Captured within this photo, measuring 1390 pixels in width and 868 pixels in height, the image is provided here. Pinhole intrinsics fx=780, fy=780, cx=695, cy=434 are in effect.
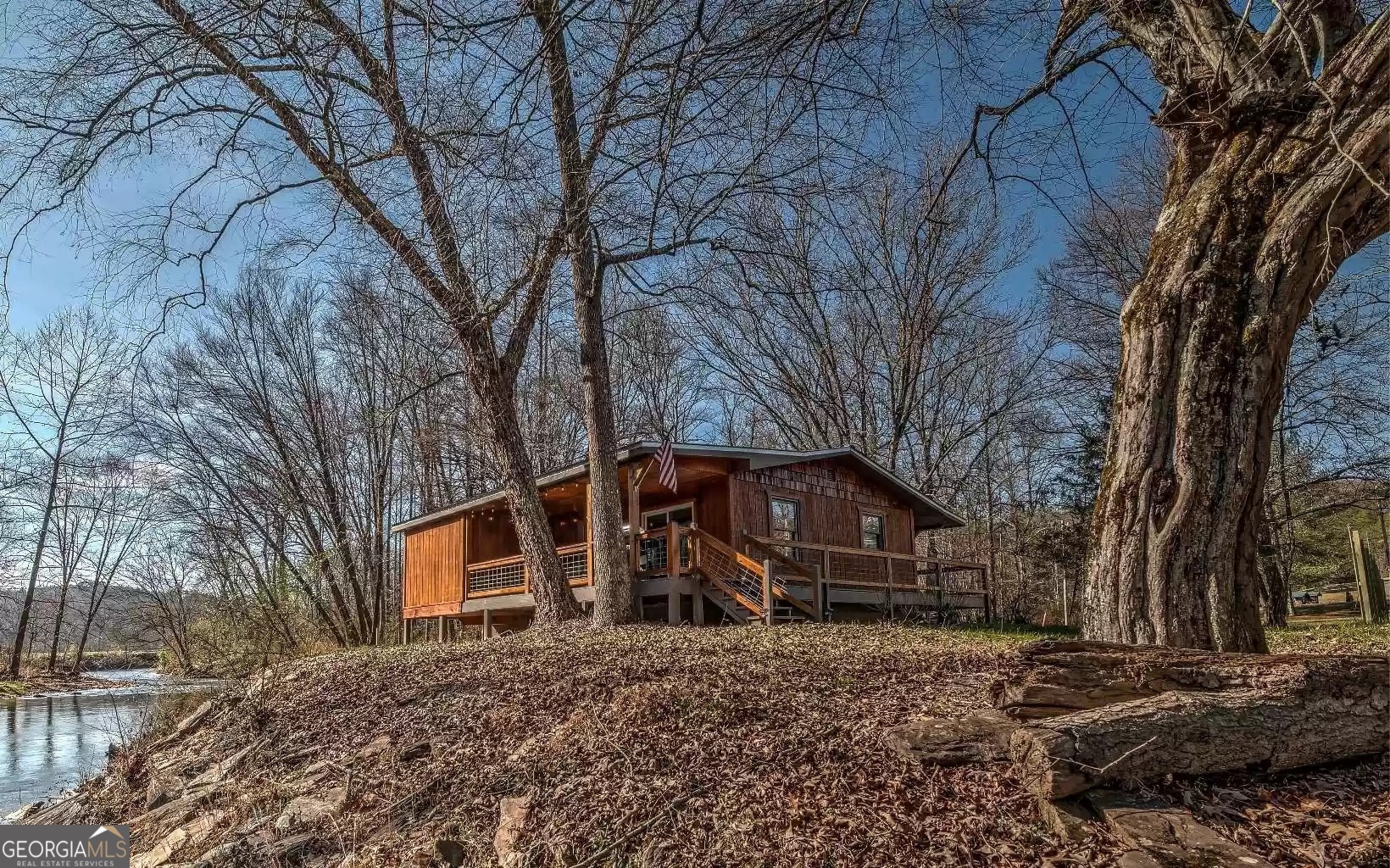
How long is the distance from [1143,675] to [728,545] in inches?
424

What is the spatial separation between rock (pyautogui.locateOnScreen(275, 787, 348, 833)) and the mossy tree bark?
16.0ft

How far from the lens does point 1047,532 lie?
19.4m

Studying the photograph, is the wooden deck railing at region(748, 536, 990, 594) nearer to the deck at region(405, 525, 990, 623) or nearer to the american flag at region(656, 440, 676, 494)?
the deck at region(405, 525, 990, 623)

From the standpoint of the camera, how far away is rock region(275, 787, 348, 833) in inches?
189

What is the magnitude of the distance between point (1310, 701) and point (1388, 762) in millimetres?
451

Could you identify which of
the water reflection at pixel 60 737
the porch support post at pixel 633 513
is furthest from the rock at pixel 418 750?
the porch support post at pixel 633 513

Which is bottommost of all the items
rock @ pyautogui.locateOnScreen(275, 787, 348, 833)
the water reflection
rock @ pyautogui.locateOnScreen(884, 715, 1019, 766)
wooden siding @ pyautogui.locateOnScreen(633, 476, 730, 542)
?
the water reflection

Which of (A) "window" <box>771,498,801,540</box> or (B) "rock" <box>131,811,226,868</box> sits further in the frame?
(A) "window" <box>771,498,801,540</box>

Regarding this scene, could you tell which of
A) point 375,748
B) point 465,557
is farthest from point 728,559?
point 375,748

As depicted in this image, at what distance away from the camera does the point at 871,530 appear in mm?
18219

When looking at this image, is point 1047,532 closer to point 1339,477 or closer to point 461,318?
point 1339,477

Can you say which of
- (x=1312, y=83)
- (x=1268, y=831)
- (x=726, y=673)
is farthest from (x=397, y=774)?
(x=1312, y=83)

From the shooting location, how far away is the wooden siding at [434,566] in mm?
18844

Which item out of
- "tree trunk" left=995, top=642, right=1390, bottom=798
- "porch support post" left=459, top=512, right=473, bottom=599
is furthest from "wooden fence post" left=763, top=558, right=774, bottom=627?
"porch support post" left=459, top=512, right=473, bottom=599
